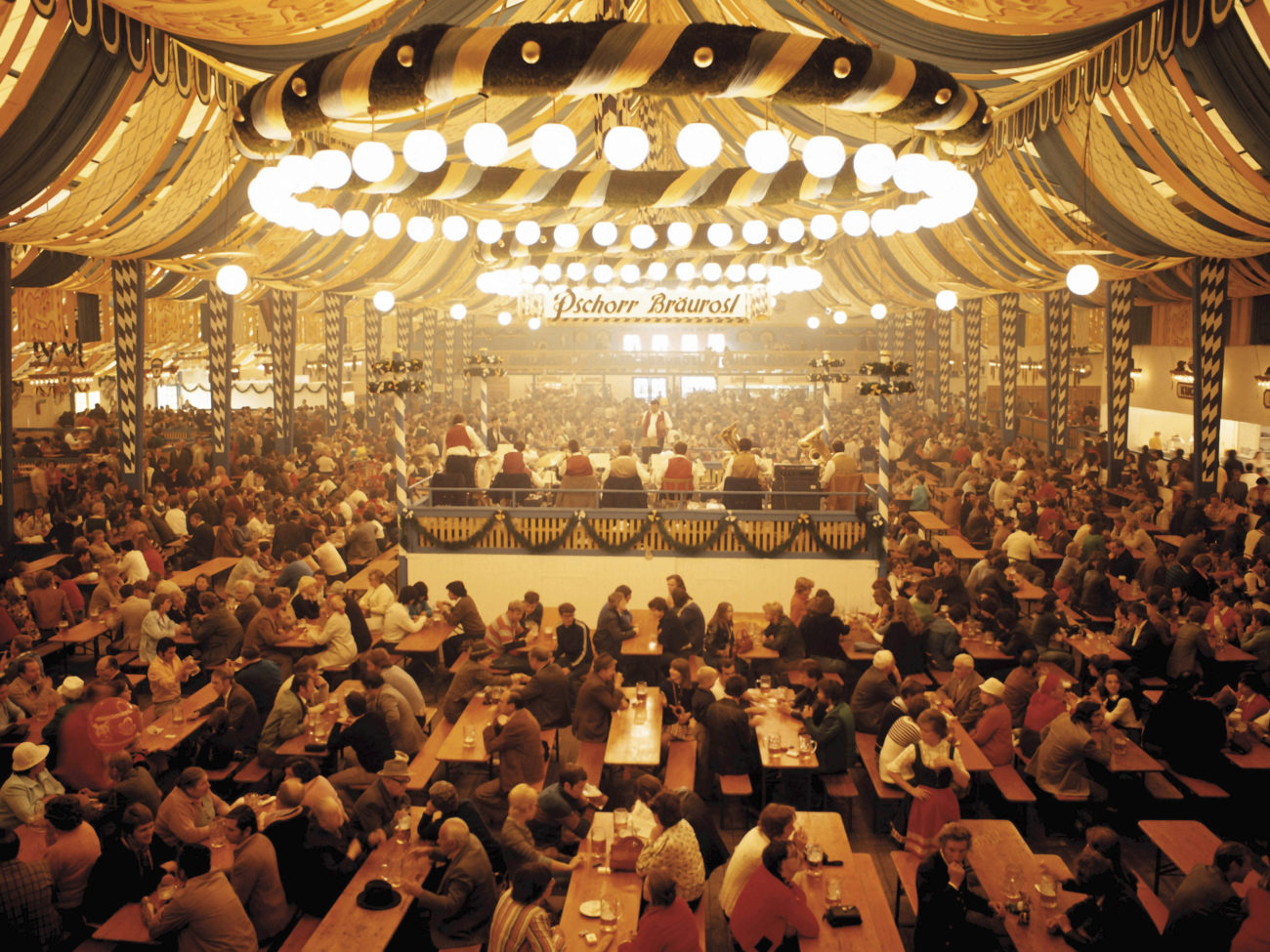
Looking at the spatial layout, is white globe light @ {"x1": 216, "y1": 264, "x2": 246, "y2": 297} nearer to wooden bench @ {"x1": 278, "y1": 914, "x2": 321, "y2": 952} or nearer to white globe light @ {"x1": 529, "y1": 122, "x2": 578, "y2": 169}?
white globe light @ {"x1": 529, "y1": 122, "x2": 578, "y2": 169}

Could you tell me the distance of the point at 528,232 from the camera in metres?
7.57

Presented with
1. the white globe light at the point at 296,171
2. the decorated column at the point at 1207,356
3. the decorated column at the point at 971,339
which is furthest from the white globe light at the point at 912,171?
the decorated column at the point at 971,339

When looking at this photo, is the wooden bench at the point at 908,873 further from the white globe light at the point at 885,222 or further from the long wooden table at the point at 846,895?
the white globe light at the point at 885,222

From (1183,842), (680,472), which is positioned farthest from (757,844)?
(680,472)

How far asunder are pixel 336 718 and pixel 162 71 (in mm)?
4434

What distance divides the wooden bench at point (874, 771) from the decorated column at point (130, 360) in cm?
958

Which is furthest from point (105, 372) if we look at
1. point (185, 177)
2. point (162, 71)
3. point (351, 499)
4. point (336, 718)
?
point (336, 718)

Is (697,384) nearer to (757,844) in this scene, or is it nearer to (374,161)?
(757,844)

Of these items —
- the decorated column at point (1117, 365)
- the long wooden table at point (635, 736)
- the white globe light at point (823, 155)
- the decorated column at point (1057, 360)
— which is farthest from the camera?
the decorated column at point (1057, 360)

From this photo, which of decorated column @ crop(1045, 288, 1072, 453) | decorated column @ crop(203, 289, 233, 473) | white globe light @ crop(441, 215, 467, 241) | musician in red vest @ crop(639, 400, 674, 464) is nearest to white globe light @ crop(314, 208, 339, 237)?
white globe light @ crop(441, 215, 467, 241)

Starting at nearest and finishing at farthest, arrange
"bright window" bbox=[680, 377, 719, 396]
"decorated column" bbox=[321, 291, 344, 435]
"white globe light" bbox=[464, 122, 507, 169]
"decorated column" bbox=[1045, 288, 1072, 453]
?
"white globe light" bbox=[464, 122, 507, 169] < "decorated column" bbox=[1045, 288, 1072, 453] < "decorated column" bbox=[321, 291, 344, 435] < "bright window" bbox=[680, 377, 719, 396]

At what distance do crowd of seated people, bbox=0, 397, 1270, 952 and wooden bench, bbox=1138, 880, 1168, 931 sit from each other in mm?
446

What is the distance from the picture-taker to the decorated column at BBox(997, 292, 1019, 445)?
18.2m

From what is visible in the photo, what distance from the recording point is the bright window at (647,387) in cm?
3023
